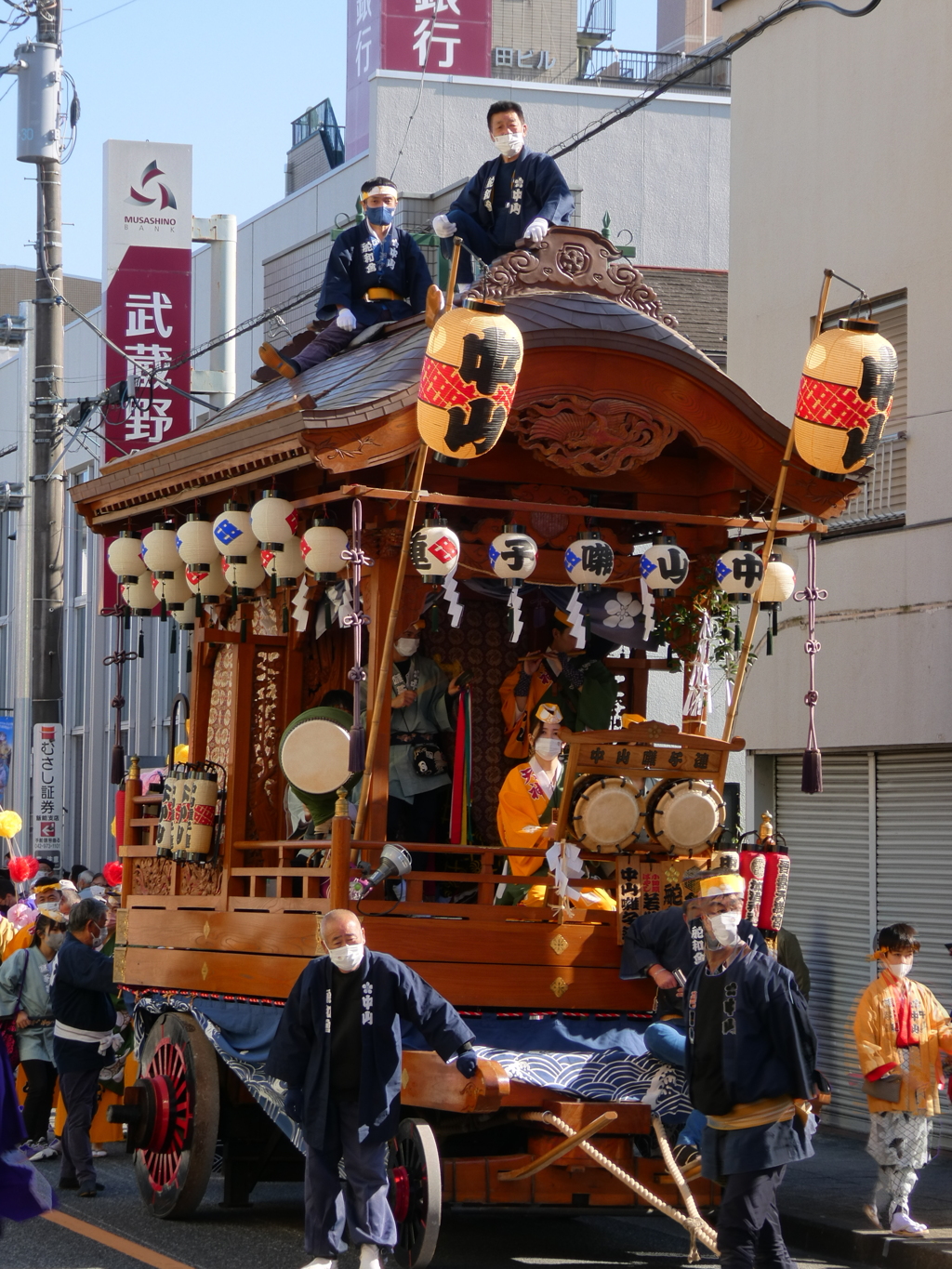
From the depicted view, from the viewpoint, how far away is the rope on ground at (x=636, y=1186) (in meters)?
8.06

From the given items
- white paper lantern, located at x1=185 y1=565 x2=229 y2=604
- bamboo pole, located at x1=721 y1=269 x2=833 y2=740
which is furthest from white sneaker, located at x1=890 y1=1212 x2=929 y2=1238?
white paper lantern, located at x1=185 y1=565 x2=229 y2=604

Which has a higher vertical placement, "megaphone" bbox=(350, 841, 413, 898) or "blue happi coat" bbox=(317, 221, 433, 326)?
"blue happi coat" bbox=(317, 221, 433, 326)

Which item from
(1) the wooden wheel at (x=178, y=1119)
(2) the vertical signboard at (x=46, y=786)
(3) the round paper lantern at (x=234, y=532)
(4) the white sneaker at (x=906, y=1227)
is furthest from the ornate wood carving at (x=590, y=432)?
(2) the vertical signboard at (x=46, y=786)

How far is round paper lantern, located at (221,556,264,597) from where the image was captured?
417 inches

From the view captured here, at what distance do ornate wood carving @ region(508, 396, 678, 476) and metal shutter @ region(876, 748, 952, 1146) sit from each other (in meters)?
4.03

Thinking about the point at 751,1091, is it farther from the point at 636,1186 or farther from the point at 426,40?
the point at 426,40

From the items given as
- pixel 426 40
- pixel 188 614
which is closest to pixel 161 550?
pixel 188 614

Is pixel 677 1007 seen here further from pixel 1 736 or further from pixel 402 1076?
pixel 1 736

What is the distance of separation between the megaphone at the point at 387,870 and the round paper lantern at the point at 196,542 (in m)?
2.67

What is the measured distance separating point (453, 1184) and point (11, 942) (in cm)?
618

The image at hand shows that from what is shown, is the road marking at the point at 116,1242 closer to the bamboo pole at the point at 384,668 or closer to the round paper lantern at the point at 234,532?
the bamboo pole at the point at 384,668

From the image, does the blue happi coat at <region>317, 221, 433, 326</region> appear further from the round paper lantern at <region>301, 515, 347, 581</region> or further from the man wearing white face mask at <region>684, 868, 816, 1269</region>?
the man wearing white face mask at <region>684, 868, 816, 1269</region>

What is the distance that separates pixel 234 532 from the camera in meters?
10.5

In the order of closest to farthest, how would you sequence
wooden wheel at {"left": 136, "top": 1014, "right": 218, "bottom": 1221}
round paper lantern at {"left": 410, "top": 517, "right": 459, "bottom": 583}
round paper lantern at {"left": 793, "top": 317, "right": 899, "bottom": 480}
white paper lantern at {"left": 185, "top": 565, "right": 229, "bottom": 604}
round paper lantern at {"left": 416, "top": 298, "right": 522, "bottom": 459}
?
round paper lantern at {"left": 416, "top": 298, "right": 522, "bottom": 459} → round paper lantern at {"left": 410, "top": 517, "right": 459, "bottom": 583} → round paper lantern at {"left": 793, "top": 317, "right": 899, "bottom": 480} → wooden wheel at {"left": 136, "top": 1014, "right": 218, "bottom": 1221} → white paper lantern at {"left": 185, "top": 565, "right": 229, "bottom": 604}
